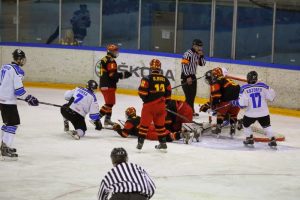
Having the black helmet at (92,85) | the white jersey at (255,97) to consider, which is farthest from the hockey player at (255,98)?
the black helmet at (92,85)

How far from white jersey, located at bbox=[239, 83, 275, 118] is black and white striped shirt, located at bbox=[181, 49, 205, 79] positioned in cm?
240

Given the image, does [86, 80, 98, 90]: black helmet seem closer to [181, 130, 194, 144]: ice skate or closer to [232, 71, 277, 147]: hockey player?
[181, 130, 194, 144]: ice skate

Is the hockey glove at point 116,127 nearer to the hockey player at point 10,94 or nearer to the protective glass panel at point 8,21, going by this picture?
the hockey player at point 10,94

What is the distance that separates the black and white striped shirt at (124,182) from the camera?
5961 millimetres

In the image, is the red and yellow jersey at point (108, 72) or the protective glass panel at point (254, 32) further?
the protective glass panel at point (254, 32)

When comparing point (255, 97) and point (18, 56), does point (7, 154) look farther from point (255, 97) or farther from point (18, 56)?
point (255, 97)

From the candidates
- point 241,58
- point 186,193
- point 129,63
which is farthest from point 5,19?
point 186,193

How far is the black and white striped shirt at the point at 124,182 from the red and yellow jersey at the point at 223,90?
5689 mm

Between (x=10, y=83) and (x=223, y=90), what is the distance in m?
3.37

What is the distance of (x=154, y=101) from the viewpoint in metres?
10.4

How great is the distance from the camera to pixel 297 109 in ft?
46.8

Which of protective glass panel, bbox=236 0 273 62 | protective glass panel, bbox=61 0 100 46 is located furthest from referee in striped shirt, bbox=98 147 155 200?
protective glass panel, bbox=61 0 100 46

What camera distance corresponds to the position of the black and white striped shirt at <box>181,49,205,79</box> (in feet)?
43.2

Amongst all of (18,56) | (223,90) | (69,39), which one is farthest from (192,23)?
(18,56)
